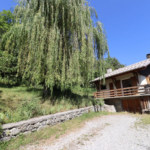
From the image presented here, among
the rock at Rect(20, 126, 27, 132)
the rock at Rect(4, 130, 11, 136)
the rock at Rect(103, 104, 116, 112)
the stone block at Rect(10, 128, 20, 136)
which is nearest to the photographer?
the rock at Rect(4, 130, 11, 136)

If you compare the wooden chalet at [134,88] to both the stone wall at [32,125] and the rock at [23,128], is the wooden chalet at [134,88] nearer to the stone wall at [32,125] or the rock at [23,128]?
the stone wall at [32,125]

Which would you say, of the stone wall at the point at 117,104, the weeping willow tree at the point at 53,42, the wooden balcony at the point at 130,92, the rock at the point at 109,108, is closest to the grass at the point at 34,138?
the weeping willow tree at the point at 53,42

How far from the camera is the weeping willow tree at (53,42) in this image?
575 centimetres

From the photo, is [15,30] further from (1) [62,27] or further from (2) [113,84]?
(2) [113,84]

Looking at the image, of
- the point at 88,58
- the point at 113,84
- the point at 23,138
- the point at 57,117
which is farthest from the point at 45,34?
the point at 113,84

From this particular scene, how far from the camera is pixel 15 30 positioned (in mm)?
6469

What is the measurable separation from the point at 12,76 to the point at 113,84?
1215cm

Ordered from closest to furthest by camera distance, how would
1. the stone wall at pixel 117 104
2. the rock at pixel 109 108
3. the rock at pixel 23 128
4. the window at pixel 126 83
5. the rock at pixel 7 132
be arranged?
the rock at pixel 7 132 → the rock at pixel 23 128 → the rock at pixel 109 108 → the stone wall at pixel 117 104 → the window at pixel 126 83

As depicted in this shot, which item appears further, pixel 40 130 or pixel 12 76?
pixel 12 76

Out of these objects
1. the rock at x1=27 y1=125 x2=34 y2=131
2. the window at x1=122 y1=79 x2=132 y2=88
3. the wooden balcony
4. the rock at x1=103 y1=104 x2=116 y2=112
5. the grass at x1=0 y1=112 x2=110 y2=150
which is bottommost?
the rock at x1=103 y1=104 x2=116 y2=112

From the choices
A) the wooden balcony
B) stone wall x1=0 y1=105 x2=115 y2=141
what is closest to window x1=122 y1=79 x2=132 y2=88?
the wooden balcony

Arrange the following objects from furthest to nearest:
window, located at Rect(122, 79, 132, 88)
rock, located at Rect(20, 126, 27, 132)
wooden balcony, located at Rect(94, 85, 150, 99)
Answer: window, located at Rect(122, 79, 132, 88)
wooden balcony, located at Rect(94, 85, 150, 99)
rock, located at Rect(20, 126, 27, 132)

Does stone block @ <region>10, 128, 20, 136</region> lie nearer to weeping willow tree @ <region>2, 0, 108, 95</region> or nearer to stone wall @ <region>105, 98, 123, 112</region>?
weeping willow tree @ <region>2, 0, 108, 95</region>

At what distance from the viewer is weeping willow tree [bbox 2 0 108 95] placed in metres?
5.75
